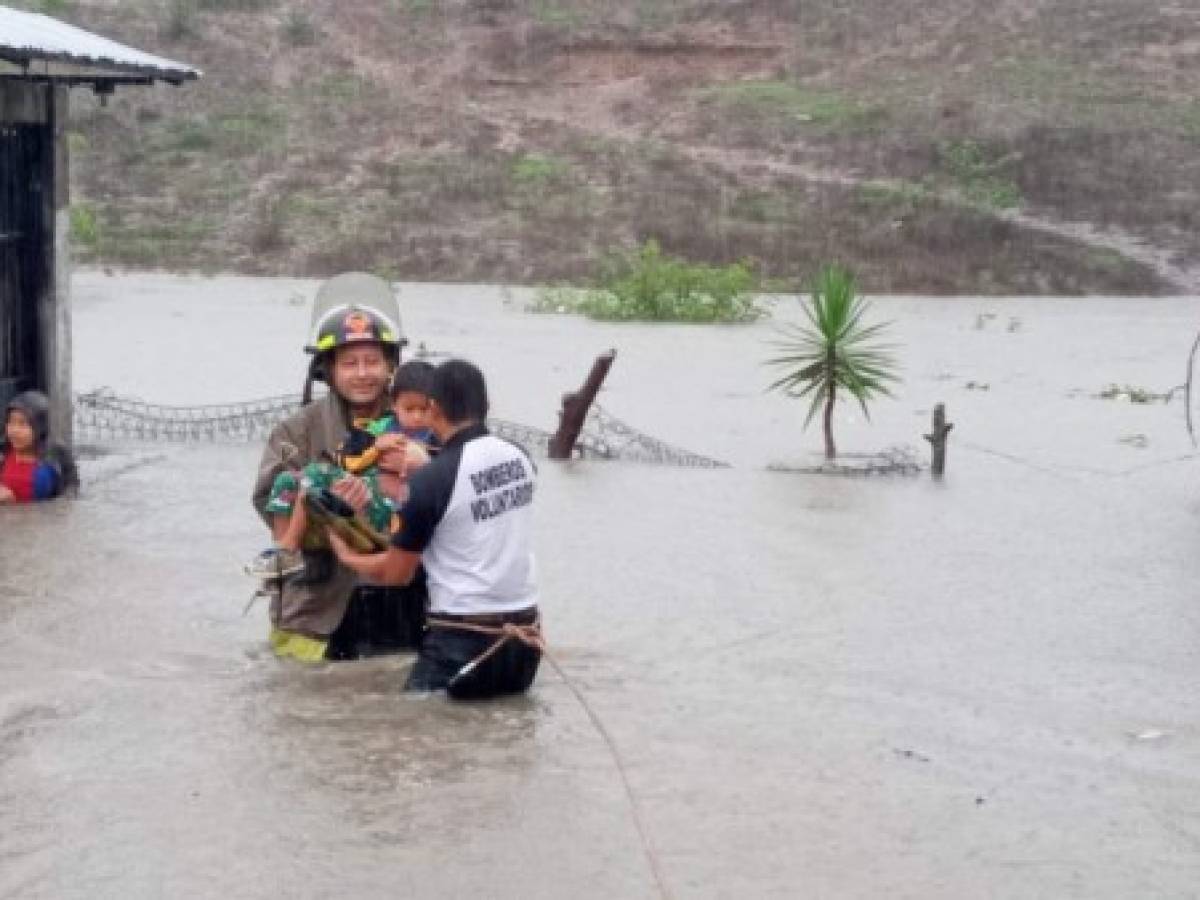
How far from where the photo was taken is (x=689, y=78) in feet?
132

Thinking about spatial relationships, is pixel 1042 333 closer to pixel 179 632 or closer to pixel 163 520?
pixel 163 520

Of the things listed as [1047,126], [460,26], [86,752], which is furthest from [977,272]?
[86,752]

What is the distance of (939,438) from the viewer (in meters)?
15.4

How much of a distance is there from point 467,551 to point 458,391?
508 millimetres

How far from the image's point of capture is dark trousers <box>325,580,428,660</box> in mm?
7547

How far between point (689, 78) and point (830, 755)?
33.9 m

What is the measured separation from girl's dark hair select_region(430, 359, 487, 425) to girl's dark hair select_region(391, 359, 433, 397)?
5 cm

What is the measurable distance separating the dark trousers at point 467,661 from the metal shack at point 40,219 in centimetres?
551

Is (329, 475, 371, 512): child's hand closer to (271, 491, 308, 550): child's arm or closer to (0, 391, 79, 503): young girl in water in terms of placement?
(271, 491, 308, 550): child's arm

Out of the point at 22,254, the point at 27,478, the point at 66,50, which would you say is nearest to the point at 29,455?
the point at 27,478

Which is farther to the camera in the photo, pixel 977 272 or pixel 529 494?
pixel 977 272

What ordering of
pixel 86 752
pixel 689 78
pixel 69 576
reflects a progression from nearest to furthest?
1. pixel 86 752
2. pixel 69 576
3. pixel 689 78

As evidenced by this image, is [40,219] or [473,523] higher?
[40,219]

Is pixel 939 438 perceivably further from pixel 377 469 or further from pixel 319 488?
pixel 319 488
